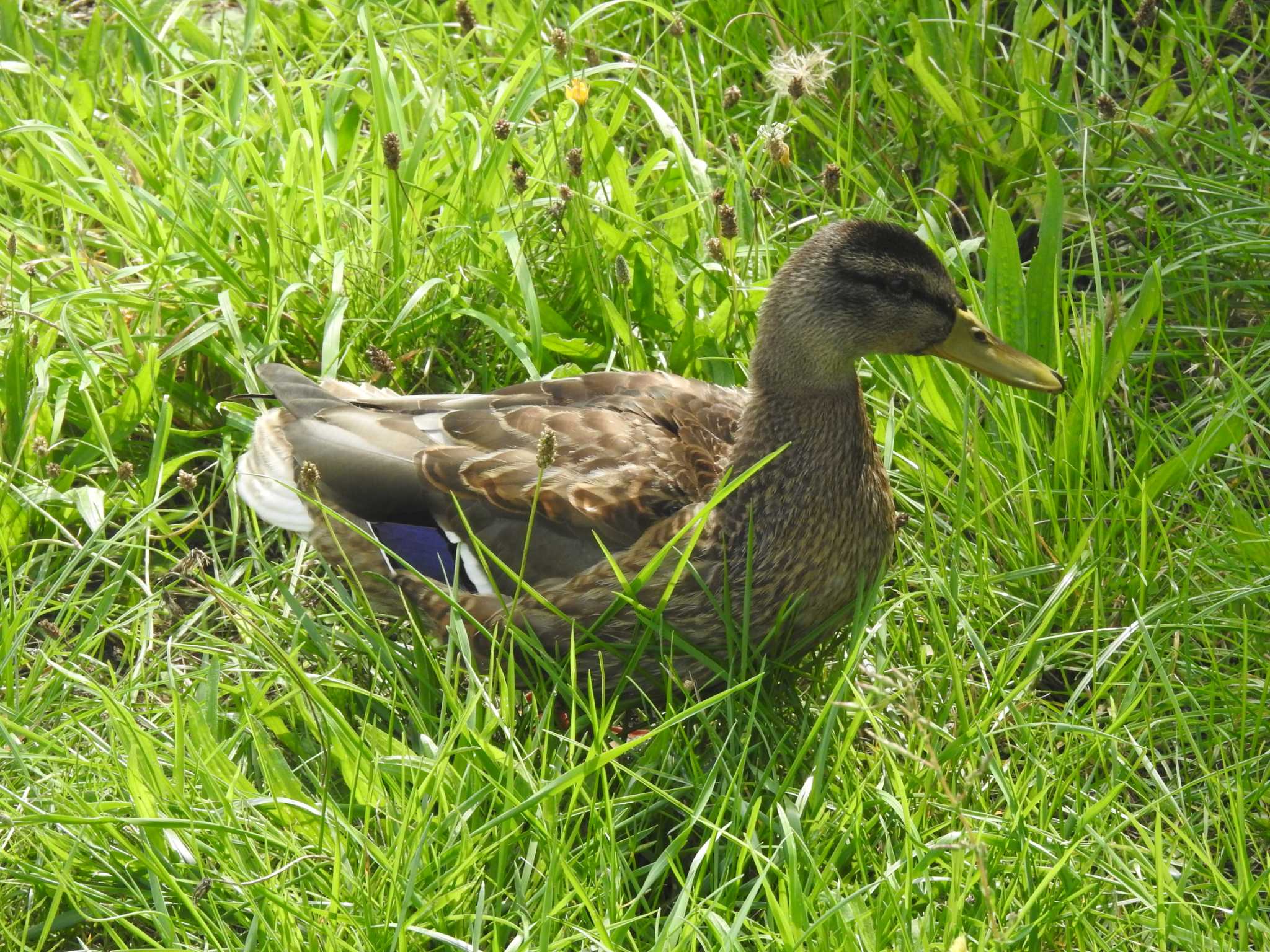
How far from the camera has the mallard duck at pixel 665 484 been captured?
2.86 meters

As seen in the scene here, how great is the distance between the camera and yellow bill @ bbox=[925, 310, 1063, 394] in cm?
289

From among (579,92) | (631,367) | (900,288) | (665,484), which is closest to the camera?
(900,288)

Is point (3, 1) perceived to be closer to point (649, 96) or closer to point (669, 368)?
point (649, 96)

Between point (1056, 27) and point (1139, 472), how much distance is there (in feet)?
5.16

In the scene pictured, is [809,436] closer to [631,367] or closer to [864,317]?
[864,317]

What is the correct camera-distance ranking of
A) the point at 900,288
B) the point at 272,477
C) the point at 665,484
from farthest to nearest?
the point at 272,477, the point at 665,484, the point at 900,288

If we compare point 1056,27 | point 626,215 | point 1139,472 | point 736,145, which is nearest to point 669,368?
point 626,215

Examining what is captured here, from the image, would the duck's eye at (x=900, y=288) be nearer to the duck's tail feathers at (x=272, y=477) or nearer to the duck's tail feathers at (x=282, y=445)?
the duck's tail feathers at (x=282, y=445)

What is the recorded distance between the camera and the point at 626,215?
11.6 feet

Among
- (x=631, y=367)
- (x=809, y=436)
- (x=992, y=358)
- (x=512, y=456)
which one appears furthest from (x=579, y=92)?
(x=992, y=358)

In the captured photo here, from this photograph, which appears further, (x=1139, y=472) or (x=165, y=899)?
(x=1139, y=472)

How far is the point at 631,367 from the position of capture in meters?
3.53

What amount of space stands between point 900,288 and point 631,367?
2.83ft

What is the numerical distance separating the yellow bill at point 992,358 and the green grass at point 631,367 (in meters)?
0.19
